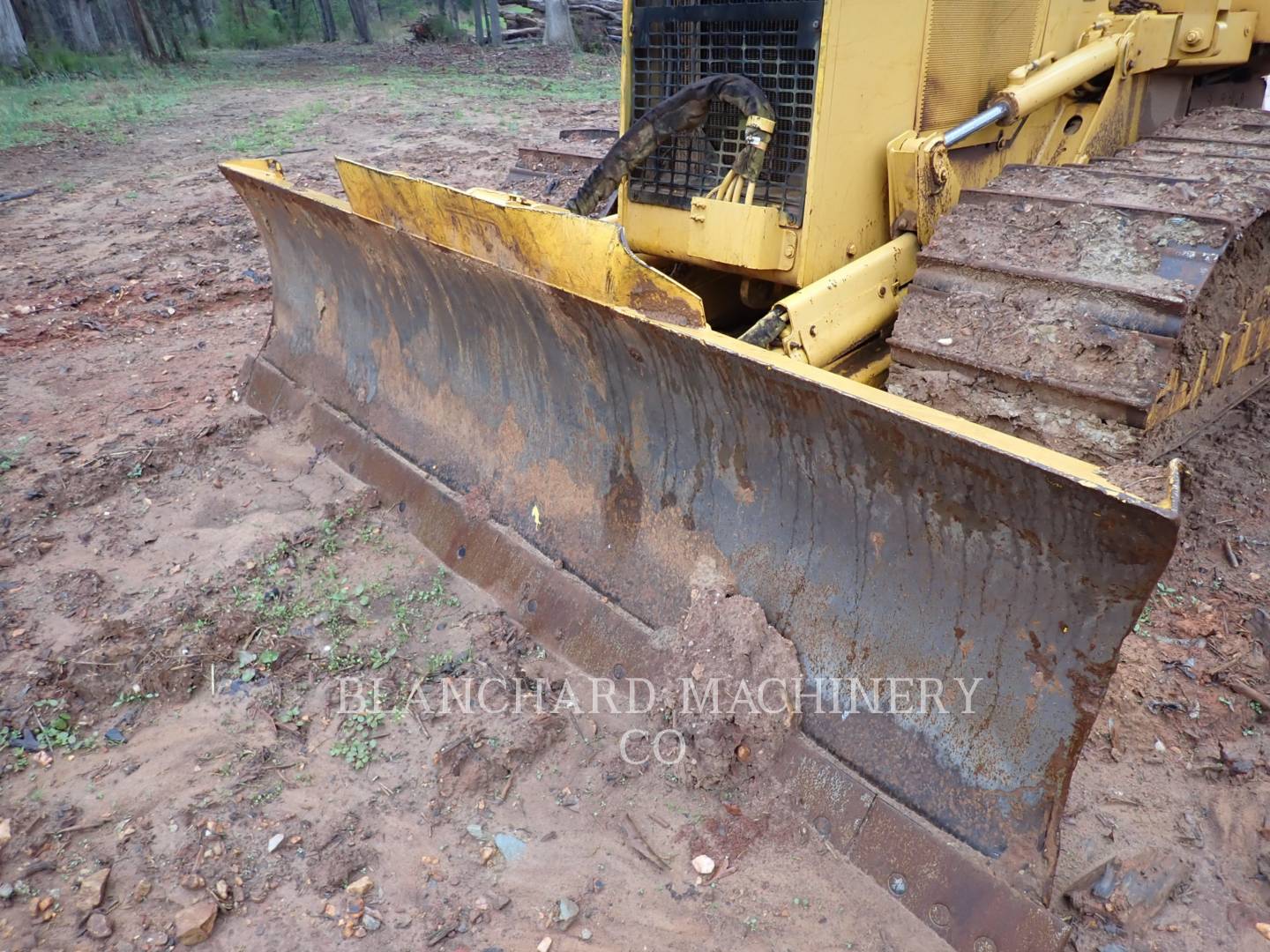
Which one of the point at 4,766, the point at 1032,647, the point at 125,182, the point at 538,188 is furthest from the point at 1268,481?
the point at 125,182

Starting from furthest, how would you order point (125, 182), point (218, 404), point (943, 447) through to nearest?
point (125, 182) → point (218, 404) → point (943, 447)

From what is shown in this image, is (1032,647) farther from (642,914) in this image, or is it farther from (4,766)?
(4,766)

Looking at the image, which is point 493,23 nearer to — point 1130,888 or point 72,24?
point 72,24

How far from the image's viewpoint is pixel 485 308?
313 cm

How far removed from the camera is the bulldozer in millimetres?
1967

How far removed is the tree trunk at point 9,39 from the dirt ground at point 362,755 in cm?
1580

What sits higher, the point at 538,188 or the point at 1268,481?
the point at 538,188

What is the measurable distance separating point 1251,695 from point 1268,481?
1444 mm

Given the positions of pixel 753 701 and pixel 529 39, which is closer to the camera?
pixel 753 701

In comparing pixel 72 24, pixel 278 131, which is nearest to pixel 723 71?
pixel 278 131

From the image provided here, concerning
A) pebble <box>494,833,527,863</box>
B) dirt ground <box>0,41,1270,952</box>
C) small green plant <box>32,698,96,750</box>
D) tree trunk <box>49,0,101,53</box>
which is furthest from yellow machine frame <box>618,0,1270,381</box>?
tree trunk <box>49,0,101,53</box>

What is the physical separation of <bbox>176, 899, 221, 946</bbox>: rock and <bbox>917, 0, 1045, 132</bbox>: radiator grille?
2.94 m

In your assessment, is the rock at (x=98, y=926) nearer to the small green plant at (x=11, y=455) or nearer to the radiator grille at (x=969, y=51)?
the small green plant at (x=11, y=455)

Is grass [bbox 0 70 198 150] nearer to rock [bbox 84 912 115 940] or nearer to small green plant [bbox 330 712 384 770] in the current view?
small green plant [bbox 330 712 384 770]
